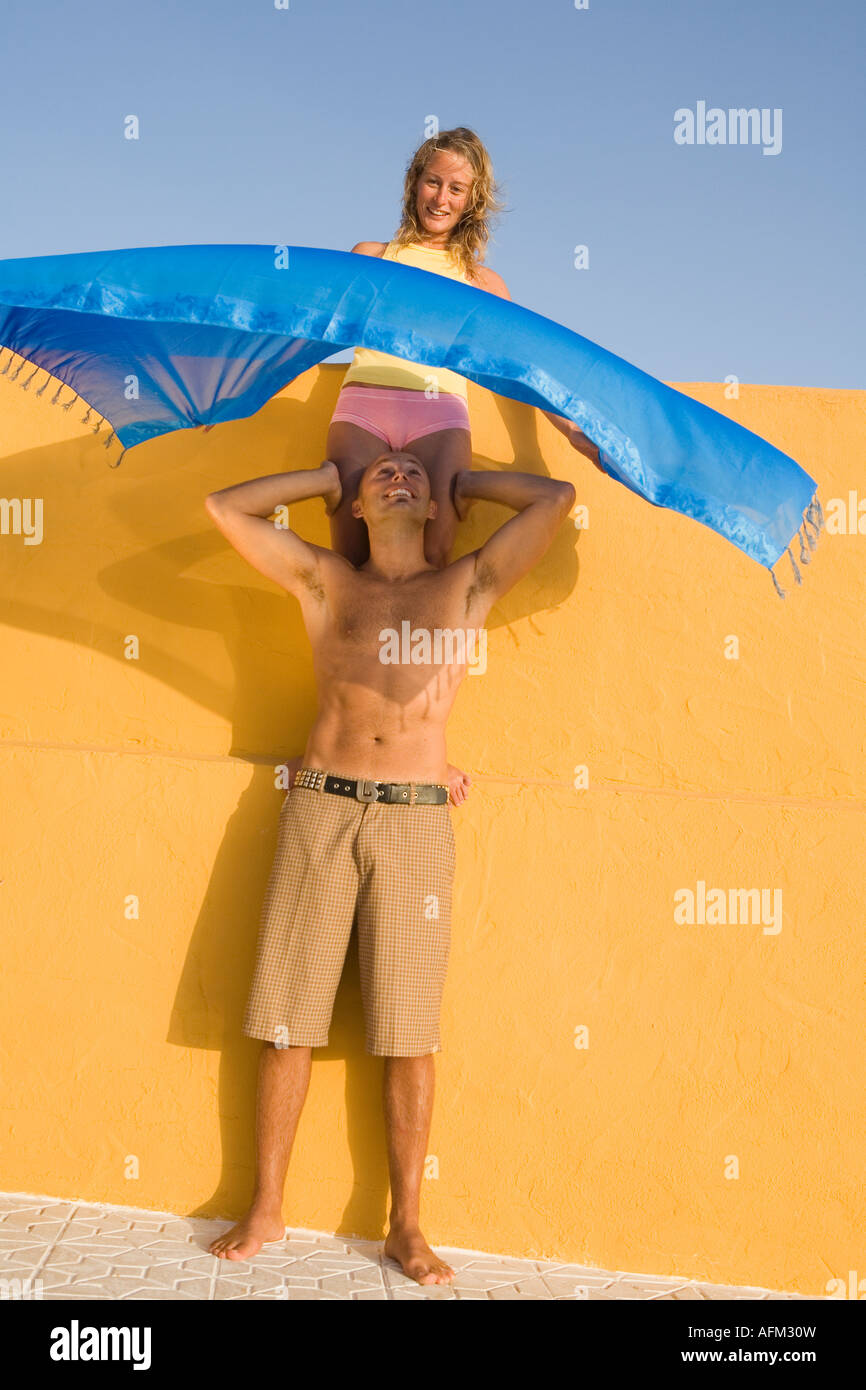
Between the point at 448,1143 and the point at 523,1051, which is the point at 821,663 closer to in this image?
the point at 523,1051

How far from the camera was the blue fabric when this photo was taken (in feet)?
9.74

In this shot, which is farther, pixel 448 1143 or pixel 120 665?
pixel 120 665

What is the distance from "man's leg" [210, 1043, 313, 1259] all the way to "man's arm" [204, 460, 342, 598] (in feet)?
4.59

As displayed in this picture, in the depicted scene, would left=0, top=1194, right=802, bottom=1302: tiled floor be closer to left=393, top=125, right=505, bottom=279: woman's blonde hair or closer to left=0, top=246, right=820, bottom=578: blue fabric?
left=0, top=246, right=820, bottom=578: blue fabric

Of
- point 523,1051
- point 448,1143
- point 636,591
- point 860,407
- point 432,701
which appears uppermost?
point 860,407

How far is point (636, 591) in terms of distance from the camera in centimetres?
375

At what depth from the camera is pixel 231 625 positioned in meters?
3.89

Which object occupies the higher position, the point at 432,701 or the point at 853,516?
the point at 853,516

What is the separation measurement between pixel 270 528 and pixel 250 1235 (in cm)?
207

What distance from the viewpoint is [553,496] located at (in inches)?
137


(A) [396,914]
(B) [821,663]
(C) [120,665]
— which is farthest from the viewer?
(C) [120,665]
